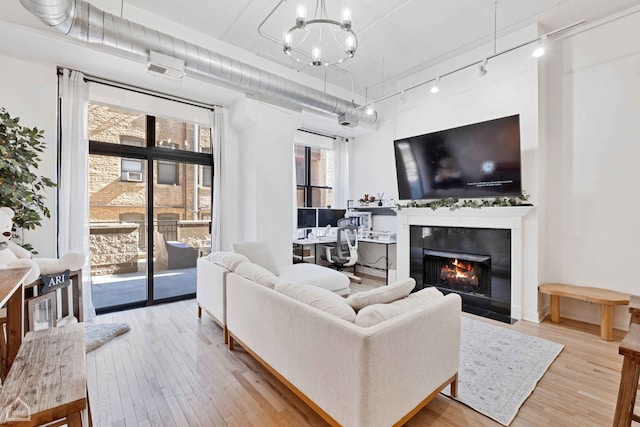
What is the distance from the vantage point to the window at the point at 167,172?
424cm

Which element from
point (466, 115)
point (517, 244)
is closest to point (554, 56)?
point (466, 115)

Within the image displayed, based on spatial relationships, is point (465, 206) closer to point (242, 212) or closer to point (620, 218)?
point (620, 218)

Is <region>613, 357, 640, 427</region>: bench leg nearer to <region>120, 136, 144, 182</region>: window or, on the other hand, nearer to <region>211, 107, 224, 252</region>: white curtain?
<region>211, 107, 224, 252</region>: white curtain

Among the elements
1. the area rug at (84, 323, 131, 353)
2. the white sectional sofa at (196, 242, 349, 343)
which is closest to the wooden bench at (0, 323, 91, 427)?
the white sectional sofa at (196, 242, 349, 343)

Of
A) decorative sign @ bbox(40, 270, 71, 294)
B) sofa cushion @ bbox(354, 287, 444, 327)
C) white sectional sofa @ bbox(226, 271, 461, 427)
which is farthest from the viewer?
decorative sign @ bbox(40, 270, 71, 294)

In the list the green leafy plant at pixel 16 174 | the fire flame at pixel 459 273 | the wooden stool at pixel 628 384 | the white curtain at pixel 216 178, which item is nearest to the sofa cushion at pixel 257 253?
the white curtain at pixel 216 178

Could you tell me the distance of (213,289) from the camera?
10.1ft

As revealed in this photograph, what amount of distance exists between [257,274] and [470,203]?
3.05 m

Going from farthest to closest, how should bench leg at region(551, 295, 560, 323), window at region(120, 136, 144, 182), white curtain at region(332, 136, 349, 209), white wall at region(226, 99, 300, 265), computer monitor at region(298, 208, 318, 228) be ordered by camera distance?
1. white curtain at region(332, 136, 349, 209)
2. computer monitor at region(298, 208, 318, 228)
3. white wall at region(226, 99, 300, 265)
4. window at region(120, 136, 144, 182)
5. bench leg at region(551, 295, 560, 323)

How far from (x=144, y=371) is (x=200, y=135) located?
3.45 meters

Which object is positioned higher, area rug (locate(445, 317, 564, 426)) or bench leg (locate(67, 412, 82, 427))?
bench leg (locate(67, 412, 82, 427))

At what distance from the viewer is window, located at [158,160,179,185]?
13.9 feet

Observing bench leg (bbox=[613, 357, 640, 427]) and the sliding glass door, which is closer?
bench leg (bbox=[613, 357, 640, 427])

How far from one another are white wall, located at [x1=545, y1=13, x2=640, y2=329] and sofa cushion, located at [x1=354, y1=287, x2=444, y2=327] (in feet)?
9.08
